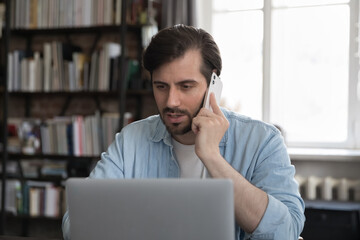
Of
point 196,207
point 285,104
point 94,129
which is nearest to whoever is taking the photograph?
point 196,207

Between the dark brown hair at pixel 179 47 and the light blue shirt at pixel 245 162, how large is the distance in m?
0.19

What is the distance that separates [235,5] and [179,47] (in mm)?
2326

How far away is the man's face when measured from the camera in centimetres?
142

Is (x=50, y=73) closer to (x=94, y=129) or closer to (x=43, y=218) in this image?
(x=94, y=129)

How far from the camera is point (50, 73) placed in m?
3.39

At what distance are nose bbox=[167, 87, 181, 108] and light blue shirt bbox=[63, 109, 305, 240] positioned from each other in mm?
146

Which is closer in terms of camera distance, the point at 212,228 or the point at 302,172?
the point at 212,228

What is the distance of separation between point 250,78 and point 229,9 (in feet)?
2.01

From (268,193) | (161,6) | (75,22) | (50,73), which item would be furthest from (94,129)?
(268,193)

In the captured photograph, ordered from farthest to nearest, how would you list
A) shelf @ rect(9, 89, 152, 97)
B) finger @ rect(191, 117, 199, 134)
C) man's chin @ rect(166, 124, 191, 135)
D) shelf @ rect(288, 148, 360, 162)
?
shelf @ rect(9, 89, 152, 97)
shelf @ rect(288, 148, 360, 162)
man's chin @ rect(166, 124, 191, 135)
finger @ rect(191, 117, 199, 134)

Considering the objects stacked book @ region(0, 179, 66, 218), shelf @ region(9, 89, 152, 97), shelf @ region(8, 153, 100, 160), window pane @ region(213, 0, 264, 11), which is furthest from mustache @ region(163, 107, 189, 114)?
window pane @ region(213, 0, 264, 11)

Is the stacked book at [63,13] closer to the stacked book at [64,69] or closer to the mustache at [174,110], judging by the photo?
the stacked book at [64,69]

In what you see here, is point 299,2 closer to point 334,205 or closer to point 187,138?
point 334,205

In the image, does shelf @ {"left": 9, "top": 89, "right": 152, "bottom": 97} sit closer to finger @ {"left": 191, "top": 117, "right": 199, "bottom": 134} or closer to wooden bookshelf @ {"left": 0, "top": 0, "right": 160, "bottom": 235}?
wooden bookshelf @ {"left": 0, "top": 0, "right": 160, "bottom": 235}
